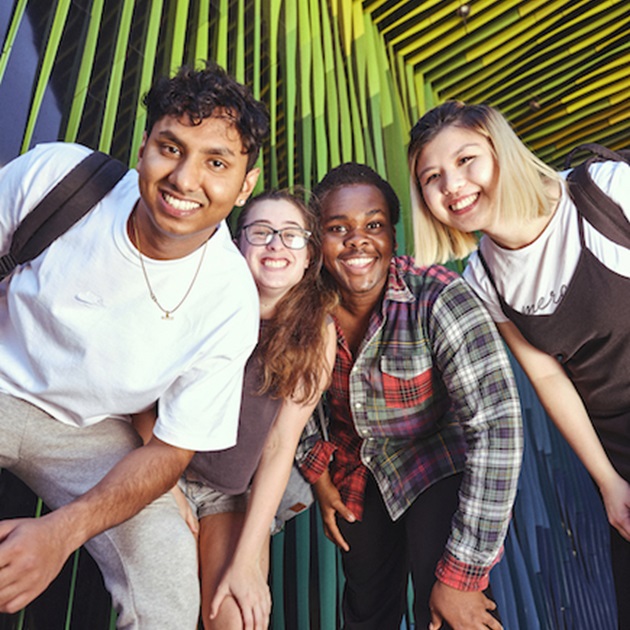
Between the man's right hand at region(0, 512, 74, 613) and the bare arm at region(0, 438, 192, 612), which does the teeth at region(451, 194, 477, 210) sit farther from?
the man's right hand at region(0, 512, 74, 613)

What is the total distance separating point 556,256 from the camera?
1387 millimetres

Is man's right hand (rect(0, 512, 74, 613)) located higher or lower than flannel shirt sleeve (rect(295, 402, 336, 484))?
lower

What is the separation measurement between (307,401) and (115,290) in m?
0.56

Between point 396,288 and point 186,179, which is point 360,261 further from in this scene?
point 186,179

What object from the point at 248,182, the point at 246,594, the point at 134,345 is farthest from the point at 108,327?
the point at 246,594

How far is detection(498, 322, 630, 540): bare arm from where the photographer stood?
1440 mm

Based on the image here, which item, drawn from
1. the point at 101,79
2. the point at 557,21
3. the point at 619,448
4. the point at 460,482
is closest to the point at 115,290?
the point at 101,79

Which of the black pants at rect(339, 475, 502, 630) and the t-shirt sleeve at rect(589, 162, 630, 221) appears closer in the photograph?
the t-shirt sleeve at rect(589, 162, 630, 221)

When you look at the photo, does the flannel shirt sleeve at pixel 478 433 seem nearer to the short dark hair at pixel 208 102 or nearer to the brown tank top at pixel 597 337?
the brown tank top at pixel 597 337

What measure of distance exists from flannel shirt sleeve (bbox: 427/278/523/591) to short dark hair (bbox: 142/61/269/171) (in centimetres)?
59

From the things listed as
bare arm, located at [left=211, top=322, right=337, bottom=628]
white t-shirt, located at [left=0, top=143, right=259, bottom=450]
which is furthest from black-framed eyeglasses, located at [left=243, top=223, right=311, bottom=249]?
white t-shirt, located at [left=0, top=143, right=259, bottom=450]

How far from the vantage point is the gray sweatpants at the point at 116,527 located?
109 cm

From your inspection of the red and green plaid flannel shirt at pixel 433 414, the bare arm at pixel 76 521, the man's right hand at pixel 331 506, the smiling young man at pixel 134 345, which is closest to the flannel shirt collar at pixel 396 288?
the red and green plaid flannel shirt at pixel 433 414

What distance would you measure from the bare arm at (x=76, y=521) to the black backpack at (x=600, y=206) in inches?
39.7
